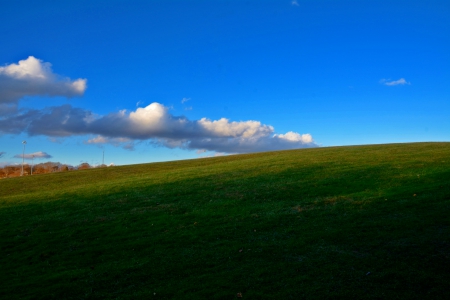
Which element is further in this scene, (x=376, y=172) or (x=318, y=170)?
(x=318, y=170)

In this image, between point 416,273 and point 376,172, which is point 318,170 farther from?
point 416,273

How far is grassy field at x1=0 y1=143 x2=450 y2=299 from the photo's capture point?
1127 centimetres

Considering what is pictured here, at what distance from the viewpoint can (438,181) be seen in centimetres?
2448

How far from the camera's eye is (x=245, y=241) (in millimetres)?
15938

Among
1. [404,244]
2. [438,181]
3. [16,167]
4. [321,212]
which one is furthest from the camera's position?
[16,167]

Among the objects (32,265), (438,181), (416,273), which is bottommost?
(32,265)

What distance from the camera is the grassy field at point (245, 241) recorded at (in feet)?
37.0

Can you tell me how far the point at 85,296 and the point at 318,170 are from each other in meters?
26.0

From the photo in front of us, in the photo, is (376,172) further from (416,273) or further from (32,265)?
(32,265)

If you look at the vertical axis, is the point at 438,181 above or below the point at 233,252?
above

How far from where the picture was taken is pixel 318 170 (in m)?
33.6

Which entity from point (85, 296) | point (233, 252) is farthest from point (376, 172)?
point (85, 296)

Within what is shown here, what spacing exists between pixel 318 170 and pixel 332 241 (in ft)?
63.8

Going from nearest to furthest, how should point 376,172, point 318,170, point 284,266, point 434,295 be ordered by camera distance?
point 434,295 → point 284,266 → point 376,172 → point 318,170
